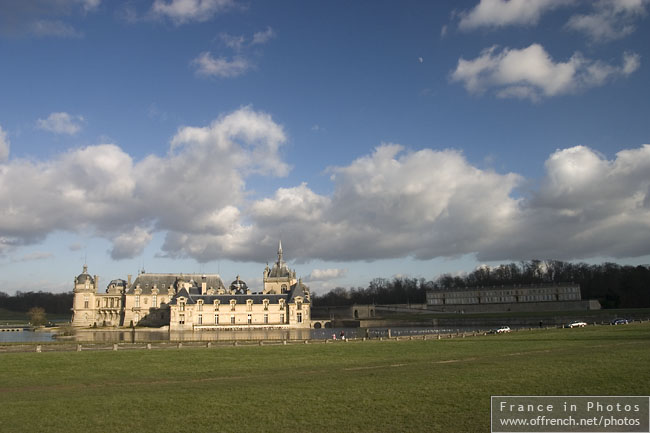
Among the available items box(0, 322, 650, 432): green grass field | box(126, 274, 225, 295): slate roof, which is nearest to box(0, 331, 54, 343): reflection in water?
box(126, 274, 225, 295): slate roof

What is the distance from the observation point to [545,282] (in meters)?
140

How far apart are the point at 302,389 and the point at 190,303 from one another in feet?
238

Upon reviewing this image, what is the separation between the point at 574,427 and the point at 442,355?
14004 millimetres

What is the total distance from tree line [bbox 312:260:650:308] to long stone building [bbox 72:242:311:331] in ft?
216

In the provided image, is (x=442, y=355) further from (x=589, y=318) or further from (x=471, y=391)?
(x=589, y=318)

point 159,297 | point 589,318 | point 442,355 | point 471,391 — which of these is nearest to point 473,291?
point 589,318

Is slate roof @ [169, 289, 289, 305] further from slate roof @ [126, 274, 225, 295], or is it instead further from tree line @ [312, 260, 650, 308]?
tree line @ [312, 260, 650, 308]

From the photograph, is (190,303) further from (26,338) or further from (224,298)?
(26,338)

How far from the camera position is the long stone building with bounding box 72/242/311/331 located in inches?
3273

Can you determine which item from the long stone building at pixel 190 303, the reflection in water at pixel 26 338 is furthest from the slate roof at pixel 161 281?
the reflection in water at pixel 26 338

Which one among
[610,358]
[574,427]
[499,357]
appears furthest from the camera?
[499,357]

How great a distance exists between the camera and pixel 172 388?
51.7ft

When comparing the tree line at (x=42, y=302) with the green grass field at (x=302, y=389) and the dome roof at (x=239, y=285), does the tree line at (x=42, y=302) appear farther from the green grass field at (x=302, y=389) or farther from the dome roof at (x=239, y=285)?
the green grass field at (x=302, y=389)

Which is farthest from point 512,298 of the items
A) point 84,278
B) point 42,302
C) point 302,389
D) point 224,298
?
point 42,302
